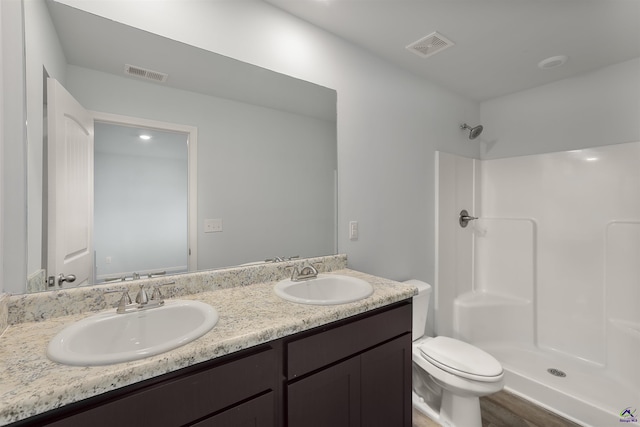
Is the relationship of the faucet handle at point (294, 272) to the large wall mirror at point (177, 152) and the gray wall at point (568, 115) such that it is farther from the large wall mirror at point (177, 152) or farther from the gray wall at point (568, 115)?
the gray wall at point (568, 115)

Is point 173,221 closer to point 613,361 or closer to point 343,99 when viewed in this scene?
point 343,99

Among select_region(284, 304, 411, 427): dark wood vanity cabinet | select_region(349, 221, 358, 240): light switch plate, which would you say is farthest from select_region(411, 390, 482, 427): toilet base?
select_region(349, 221, 358, 240): light switch plate

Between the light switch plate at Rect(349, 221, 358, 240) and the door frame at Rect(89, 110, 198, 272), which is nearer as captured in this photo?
the door frame at Rect(89, 110, 198, 272)

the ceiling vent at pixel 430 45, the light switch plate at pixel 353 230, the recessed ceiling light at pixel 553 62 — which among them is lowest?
the light switch plate at pixel 353 230

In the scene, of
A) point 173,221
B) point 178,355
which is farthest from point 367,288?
point 173,221

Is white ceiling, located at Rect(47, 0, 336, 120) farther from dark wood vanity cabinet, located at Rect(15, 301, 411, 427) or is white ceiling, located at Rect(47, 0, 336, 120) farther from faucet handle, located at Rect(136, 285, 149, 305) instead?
dark wood vanity cabinet, located at Rect(15, 301, 411, 427)

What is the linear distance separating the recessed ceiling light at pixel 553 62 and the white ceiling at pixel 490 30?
0.04 m

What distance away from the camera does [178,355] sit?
69cm

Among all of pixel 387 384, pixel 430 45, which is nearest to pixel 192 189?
pixel 387 384

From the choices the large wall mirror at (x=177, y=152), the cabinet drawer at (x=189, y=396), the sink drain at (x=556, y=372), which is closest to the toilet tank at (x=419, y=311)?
the large wall mirror at (x=177, y=152)

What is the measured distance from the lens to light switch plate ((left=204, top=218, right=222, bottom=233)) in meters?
1.28

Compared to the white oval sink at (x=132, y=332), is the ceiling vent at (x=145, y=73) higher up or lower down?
higher up

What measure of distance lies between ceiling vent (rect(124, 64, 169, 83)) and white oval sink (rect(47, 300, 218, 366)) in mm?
934

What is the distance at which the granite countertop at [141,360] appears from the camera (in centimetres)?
56
